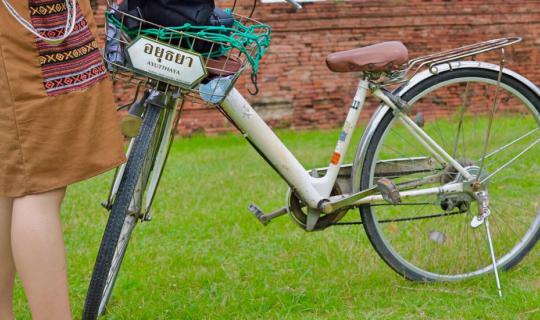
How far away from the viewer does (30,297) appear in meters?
2.17

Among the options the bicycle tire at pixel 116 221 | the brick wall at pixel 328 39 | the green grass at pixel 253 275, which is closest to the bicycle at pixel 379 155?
the bicycle tire at pixel 116 221

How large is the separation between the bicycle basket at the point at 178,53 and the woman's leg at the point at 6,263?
47 cm

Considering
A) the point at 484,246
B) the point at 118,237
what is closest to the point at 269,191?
the point at 484,246

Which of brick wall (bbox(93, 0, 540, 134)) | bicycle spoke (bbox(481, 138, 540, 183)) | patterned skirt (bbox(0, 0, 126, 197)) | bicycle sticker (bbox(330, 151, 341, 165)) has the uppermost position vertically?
patterned skirt (bbox(0, 0, 126, 197))

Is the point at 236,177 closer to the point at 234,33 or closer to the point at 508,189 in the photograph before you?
the point at 508,189

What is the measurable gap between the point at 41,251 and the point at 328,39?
8.12 m

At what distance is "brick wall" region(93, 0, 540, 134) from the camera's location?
387 inches

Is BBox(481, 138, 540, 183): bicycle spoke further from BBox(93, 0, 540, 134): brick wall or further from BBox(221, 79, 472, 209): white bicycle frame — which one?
BBox(93, 0, 540, 134): brick wall

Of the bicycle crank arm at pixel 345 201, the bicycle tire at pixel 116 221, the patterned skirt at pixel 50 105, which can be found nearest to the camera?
the patterned skirt at pixel 50 105

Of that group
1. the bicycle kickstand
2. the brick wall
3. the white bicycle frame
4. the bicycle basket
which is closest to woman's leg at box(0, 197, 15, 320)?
the bicycle basket

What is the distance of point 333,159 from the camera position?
290 centimetres

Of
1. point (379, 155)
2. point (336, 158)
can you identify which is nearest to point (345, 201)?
point (336, 158)

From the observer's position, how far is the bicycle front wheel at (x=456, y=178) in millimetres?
2949

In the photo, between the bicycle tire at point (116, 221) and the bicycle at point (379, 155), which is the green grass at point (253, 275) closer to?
the bicycle at point (379, 155)
